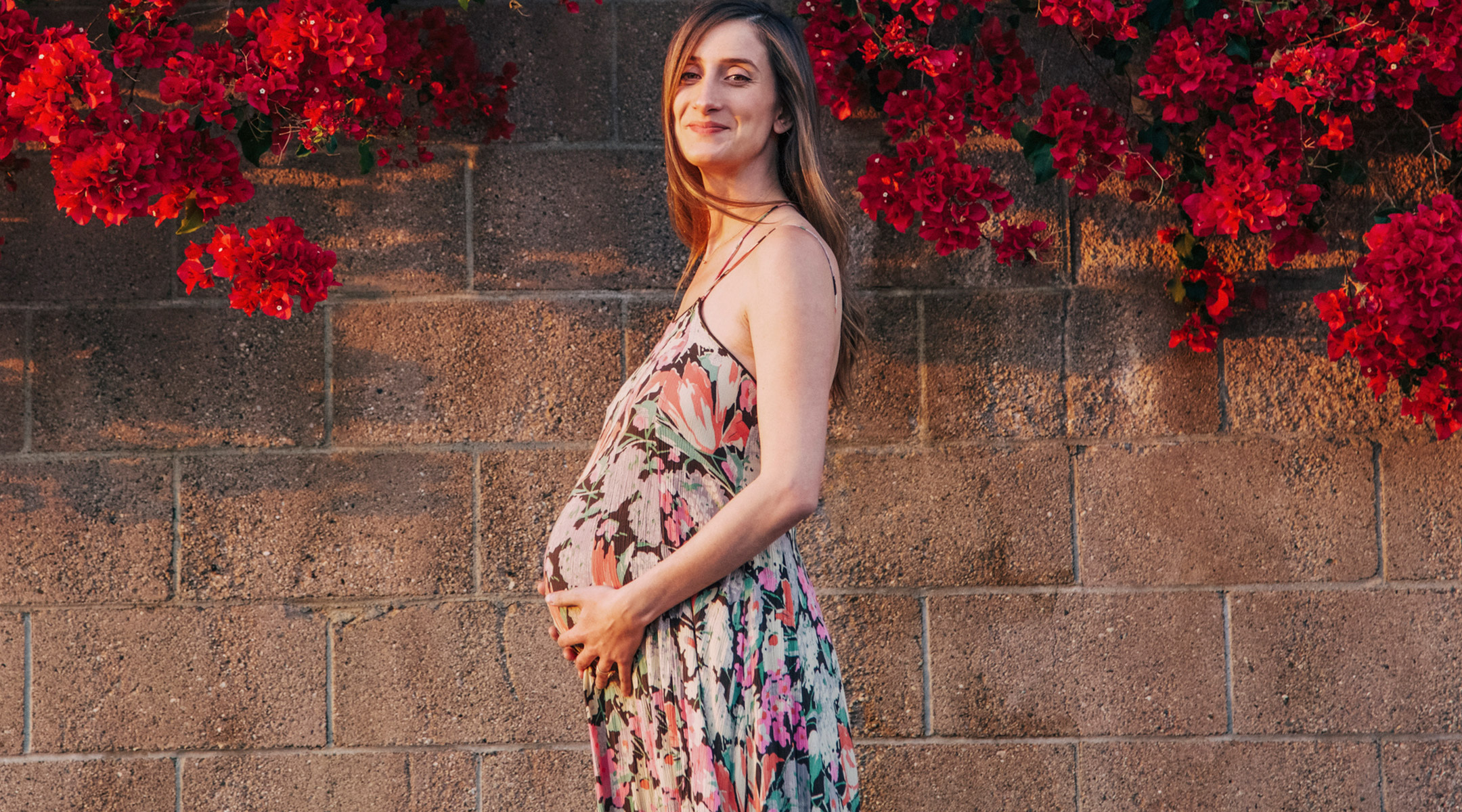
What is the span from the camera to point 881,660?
256 centimetres

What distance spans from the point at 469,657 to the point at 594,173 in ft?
4.11

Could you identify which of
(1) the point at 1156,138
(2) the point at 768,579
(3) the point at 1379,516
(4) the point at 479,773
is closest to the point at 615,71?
(1) the point at 1156,138

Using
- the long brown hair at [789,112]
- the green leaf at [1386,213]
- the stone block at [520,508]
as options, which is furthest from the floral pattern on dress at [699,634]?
the green leaf at [1386,213]

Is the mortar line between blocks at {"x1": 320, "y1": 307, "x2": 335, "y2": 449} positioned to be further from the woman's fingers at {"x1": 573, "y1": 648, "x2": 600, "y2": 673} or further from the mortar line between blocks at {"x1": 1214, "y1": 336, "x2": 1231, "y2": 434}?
the mortar line between blocks at {"x1": 1214, "y1": 336, "x2": 1231, "y2": 434}

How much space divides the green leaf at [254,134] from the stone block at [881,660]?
5.59ft

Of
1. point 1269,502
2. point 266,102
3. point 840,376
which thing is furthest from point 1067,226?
point 266,102

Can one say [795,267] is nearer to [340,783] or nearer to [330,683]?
[330,683]

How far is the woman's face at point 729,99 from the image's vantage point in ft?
5.39

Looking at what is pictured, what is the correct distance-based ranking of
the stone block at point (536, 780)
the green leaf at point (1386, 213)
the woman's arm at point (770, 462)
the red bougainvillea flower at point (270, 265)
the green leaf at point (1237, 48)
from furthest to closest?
the stone block at point (536, 780) < the green leaf at point (1386, 213) < the green leaf at point (1237, 48) < the red bougainvillea flower at point (270, 265) < the woman's arm at point (770, 462)

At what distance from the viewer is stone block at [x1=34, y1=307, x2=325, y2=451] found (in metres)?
2.51

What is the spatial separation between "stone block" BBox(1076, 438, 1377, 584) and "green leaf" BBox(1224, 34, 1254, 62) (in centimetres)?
93

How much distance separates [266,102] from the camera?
7.22ft

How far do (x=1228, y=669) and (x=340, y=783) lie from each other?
7.34 feet

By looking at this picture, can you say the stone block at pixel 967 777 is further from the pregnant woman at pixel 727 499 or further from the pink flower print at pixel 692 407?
the pink flower print at pixel 692 407
